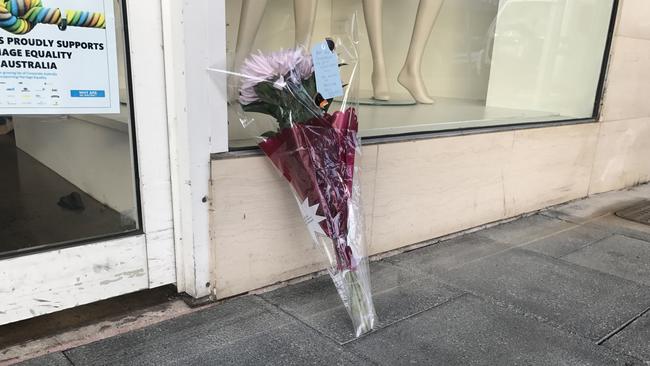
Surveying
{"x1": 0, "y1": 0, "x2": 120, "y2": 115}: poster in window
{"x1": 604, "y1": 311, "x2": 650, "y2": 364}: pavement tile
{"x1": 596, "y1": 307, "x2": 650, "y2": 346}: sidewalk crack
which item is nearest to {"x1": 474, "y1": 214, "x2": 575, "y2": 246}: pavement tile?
{"x1": 596, "y1": 307, "x2": 650, "y2": 346}: sidewalk crack

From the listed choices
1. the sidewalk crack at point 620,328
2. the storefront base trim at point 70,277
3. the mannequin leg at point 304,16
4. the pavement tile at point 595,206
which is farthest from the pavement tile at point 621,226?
the storefront base trim at point 70,277

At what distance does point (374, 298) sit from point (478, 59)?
3.27 metres

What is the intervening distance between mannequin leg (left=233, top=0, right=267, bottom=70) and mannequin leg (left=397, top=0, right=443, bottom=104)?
1601mm

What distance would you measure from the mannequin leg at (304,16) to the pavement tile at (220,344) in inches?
61.9

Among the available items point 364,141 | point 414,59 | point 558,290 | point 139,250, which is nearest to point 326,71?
point 364,141

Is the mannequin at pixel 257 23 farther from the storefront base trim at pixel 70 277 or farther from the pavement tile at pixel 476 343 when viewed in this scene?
the pavement tile at pixel 476 343

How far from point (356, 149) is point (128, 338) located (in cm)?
121

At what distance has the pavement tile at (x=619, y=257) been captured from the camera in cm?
290

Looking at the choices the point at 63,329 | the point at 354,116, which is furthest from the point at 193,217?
the point at 354,116

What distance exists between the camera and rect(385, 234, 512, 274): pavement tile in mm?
2881

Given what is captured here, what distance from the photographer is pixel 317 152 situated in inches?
81.8

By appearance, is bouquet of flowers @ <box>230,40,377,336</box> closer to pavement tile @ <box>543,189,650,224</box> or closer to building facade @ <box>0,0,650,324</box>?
building facade @ <box>0,0,650,324</box>

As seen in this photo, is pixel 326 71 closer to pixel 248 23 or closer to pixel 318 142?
pixel 318 142

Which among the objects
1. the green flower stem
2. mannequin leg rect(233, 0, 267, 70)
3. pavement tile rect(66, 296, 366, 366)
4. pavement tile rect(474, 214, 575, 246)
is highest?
mannequin leg rect(233, 0, 267, 70)
